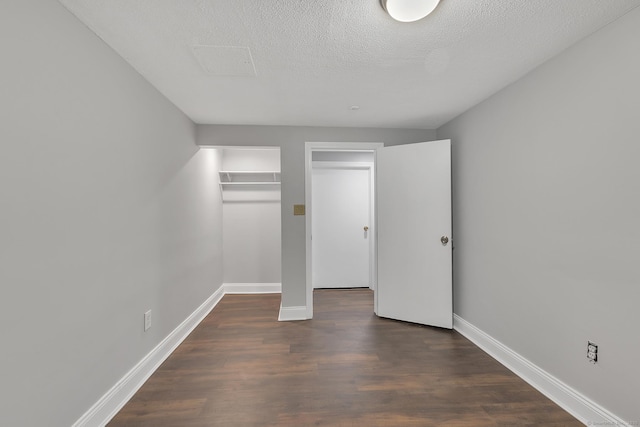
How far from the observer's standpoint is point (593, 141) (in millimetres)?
1486

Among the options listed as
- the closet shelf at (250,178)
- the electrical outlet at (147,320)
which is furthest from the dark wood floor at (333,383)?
the closet shelf at (250,178)

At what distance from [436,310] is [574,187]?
5.61 feet

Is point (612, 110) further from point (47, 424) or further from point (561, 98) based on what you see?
point (47, 424)

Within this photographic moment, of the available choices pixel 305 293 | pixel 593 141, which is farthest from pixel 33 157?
pixel 593 141

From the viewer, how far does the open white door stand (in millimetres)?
2746

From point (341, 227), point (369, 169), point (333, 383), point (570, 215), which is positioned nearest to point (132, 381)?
point (333, 383)

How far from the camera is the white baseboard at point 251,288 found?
395 cm

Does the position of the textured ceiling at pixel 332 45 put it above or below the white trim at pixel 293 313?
above

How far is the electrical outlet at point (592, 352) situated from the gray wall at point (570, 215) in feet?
0.11

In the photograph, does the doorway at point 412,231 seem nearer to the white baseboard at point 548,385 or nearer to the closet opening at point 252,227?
the white baseboard at point 548,385

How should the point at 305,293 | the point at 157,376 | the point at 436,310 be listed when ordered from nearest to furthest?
1. the point at 157,376
2. the point at 436,310
3. the point at 305,293

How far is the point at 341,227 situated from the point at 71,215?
11.1 ft

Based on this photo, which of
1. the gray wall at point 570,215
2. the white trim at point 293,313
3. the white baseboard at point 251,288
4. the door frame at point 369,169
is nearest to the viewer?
the gray wall at point 570,215

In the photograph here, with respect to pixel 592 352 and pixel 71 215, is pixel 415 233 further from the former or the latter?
pixel 71 215
